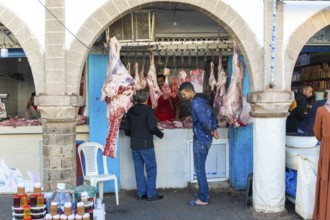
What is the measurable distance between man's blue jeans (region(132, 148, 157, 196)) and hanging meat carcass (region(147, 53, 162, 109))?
3.06 feet

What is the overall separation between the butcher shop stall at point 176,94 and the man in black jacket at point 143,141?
12.4 inches

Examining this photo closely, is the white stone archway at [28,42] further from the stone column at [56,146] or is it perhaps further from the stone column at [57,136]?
the stone column at [56,146]

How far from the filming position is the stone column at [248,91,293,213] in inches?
226

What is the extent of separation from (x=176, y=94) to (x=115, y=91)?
191cm

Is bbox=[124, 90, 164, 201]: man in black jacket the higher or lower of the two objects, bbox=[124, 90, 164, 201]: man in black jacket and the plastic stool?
the higher

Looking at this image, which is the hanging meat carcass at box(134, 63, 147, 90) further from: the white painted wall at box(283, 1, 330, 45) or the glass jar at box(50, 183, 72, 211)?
the glass jar at box(50, 183, 72, 211)

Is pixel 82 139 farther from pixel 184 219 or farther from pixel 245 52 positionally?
pixel 245 52

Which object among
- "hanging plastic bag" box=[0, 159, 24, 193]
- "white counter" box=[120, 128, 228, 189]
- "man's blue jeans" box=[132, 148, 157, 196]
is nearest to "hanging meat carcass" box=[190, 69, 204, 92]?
"white counter" box=[120, 128, 228, 189]

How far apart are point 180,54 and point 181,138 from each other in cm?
152

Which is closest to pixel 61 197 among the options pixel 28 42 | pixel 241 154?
pixel 28 42

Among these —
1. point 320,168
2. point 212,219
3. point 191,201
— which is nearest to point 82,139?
point 191,201

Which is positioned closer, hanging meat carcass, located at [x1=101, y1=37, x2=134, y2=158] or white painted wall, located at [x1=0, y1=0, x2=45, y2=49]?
white painted wall, located at [x1=0, y1=0, x2=45, y2=49]

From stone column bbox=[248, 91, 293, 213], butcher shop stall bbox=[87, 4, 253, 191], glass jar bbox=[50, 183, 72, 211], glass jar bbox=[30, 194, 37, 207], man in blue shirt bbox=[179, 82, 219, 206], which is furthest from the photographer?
butcher shop stall bbox=[87, 4, 253, 191]

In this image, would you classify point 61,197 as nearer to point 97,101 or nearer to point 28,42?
point 28,42
